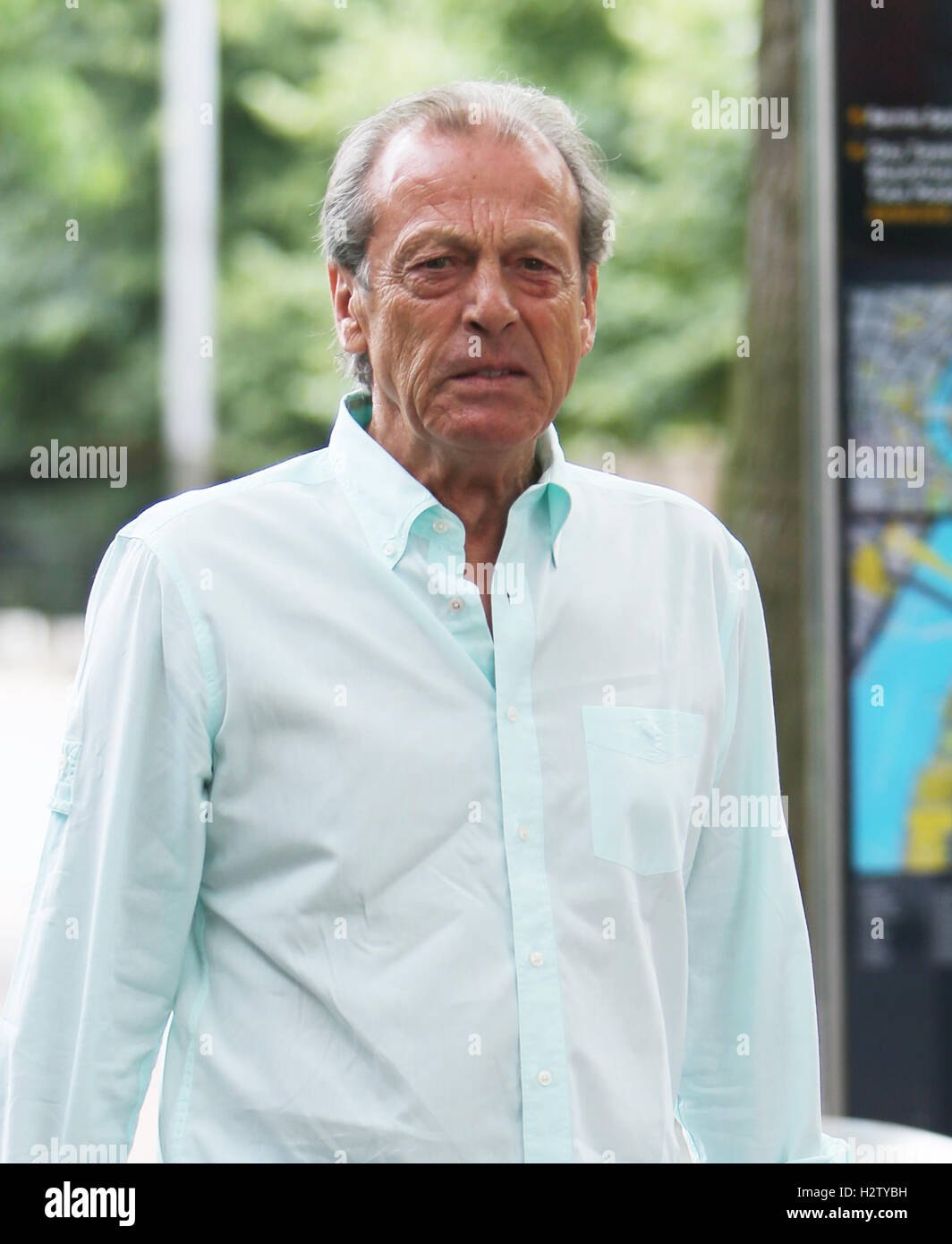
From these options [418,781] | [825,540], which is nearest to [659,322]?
[825,540]

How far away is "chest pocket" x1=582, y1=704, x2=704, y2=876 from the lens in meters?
2.00

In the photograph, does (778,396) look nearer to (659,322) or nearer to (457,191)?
(457,191)

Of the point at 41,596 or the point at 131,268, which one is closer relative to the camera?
the point at 131,268

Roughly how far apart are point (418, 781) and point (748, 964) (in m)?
0.61

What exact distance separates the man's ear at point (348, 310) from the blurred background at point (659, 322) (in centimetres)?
59

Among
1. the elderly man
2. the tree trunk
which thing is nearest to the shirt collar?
the elderly man

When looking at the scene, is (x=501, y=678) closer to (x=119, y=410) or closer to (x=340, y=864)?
(x=340, y=864)

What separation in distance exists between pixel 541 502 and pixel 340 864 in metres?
0.59

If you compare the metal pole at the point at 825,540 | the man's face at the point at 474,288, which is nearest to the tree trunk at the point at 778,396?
the metal pole at the point at 825,540

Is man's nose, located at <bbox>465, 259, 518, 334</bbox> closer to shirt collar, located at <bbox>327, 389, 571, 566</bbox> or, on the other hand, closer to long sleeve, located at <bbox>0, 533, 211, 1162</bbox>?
shirt collar, located at <bbox>327, 389, 571, 566</bbox>

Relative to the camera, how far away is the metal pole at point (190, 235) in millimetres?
12289

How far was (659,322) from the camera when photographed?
11.2 m

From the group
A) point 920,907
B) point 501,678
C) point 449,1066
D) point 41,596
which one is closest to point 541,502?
point 501,678
